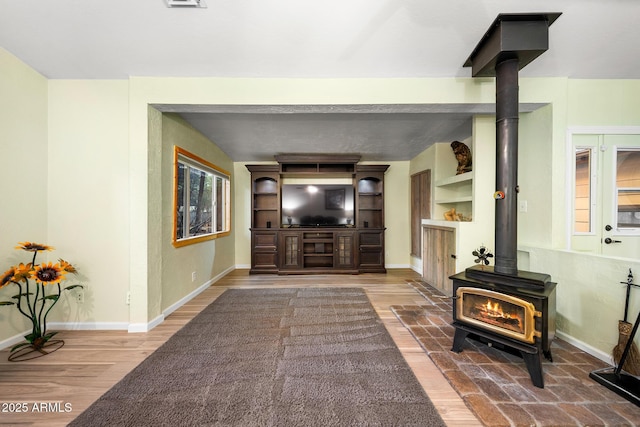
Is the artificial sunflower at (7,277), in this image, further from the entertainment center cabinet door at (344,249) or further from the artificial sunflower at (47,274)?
the entertainment center cabinet door at (344,249)

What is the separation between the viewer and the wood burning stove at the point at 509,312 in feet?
5.28

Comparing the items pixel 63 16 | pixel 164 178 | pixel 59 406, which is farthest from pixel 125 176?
pixel 59 406

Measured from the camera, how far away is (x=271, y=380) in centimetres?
→ 167

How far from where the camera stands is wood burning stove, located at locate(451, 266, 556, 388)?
1608 millimetres

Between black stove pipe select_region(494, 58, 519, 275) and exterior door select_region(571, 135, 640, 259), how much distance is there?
1209 millimetres

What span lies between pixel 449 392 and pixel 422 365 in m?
0.28

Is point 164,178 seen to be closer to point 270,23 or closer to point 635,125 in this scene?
point 270,23

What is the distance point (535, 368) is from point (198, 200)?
4.10 metres

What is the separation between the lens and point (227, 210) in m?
4.81

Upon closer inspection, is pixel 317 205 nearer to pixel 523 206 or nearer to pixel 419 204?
pixel 419 204

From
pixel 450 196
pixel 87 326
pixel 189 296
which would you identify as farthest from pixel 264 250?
pixel 450 196

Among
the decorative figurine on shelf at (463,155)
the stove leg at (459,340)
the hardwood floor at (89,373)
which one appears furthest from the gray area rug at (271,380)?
the decorative figurine on shelf at (463,155)

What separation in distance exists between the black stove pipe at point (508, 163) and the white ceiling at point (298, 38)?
39 cm

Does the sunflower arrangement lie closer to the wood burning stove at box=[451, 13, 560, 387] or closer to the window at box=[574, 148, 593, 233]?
the wood burning stove at box=[451, 13, 560, 387]
